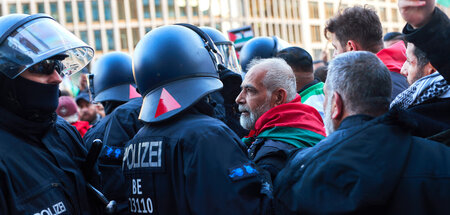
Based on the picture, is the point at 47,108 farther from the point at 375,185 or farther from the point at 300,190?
the point at 375,185

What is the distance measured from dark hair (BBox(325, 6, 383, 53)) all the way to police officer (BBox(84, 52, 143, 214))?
1.76m

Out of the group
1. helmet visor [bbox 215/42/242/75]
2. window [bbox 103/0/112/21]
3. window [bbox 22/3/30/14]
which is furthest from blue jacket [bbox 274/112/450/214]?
window [bbox 22/3/30/14]

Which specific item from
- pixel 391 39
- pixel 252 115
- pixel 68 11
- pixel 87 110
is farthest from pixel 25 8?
pixel 252 115

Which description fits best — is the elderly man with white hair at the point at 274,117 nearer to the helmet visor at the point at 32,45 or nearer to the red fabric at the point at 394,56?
the red fabric at the point at 394,56

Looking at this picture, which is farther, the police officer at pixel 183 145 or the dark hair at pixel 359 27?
the dark hair at pixel 359 27

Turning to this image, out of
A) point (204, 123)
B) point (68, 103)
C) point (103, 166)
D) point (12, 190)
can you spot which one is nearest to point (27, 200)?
point (12, 190)

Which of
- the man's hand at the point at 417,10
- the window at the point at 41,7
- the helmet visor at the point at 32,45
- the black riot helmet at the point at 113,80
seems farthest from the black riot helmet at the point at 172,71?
the window at the point at 41,7

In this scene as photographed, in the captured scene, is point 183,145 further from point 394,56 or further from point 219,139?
point 394,56

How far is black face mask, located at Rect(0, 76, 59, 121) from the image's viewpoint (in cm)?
266

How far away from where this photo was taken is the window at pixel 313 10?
60531 millimetres

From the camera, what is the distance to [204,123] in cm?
246

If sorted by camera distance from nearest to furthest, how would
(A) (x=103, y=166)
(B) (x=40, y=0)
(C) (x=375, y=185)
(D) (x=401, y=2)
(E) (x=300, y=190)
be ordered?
(C) (x=375, y=185), (E) (x=300, y=190), (D) (x=401, y=2), (A) (x=103, y=166), (B) (x=40, y=0)

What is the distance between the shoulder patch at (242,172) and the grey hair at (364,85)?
1.72 ft

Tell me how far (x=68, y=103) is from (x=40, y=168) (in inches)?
184
